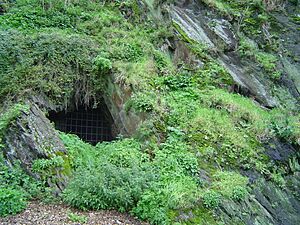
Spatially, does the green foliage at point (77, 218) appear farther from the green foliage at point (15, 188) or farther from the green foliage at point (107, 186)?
the green foliage at point (15, 188)

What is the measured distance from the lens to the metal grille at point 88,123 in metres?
11.1

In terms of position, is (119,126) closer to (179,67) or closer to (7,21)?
(179,67)

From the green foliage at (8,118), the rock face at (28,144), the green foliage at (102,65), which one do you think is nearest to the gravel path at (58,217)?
the rock face at (28,144)

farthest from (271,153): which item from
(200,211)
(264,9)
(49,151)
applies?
(264,9)

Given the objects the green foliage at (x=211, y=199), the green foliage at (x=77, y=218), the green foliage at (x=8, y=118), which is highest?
the green foliage at (x=8, y=118)

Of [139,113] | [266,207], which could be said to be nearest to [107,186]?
[139,113]

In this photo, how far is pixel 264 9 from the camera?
15992 millimetres

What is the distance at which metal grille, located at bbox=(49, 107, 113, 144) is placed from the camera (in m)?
11.1

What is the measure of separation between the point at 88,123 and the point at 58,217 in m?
5.06

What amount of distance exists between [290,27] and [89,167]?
1131 cm

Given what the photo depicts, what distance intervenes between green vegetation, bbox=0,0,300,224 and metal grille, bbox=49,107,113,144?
1.78 feet

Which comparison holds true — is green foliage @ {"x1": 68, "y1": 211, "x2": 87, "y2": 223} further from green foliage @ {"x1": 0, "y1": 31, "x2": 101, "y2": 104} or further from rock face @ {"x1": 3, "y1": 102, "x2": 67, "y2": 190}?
green foliage @ {"x1": 0, "y1": 31, "x2": 101, "y2": 104}

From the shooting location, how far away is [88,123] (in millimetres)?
11328

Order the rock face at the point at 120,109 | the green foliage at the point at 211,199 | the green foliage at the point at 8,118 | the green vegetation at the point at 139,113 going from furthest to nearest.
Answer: the rock face at the point at 120,109, the green foliage at the point at 8,118, the green foliage at the point at 211,199, the green vegetation at the point at 139,113
